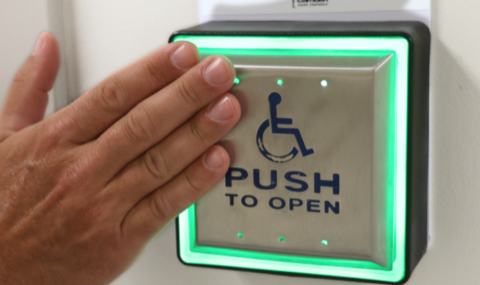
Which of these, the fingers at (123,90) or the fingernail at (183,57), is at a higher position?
the fingernail at (183,57)

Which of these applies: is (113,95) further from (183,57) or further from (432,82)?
(432,82)

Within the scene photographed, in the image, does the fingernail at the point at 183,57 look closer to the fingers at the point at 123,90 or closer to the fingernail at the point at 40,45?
the fingers at the point at 123,90

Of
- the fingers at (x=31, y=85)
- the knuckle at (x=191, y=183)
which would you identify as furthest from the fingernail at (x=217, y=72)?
the fingers at (x=31, y=85)

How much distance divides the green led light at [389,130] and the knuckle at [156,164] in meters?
0.06

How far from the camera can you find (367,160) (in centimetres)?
46

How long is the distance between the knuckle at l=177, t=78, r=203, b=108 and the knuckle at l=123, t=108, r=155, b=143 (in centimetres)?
4

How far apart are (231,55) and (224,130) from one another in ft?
0.23

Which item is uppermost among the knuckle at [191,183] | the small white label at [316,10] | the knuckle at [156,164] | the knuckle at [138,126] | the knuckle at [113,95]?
the small white label at [316,10]

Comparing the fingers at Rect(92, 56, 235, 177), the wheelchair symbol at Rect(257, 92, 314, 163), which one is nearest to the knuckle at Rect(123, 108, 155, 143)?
the fingers at Rect(92, 56, 235, 177)

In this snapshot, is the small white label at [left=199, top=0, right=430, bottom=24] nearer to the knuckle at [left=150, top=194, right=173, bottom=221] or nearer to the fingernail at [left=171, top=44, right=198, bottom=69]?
the fingernail at [left=171, top=44, right=198, bottom=69]

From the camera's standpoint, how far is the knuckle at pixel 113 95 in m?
0.49

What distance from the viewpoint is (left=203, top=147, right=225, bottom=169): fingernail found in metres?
0.49

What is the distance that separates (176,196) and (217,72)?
0.13 m

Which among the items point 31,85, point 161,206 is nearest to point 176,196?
point 161,206
